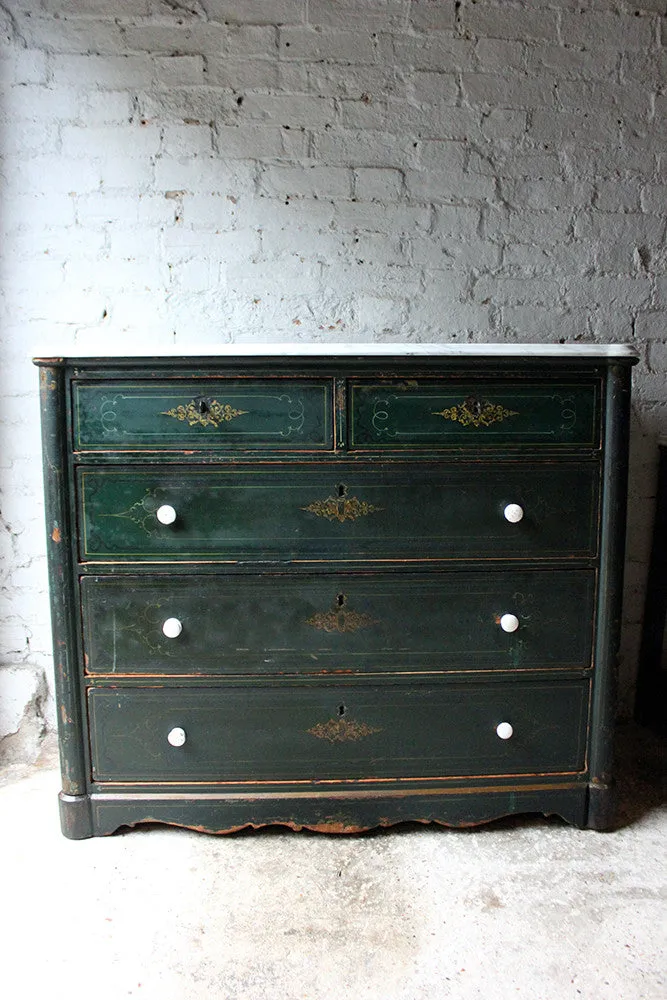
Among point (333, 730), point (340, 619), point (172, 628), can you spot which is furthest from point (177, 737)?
point (340, 619)

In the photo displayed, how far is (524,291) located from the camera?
251 centimetres

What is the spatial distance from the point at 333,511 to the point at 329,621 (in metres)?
0.30

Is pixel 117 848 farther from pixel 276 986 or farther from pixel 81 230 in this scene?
pixel 81 230

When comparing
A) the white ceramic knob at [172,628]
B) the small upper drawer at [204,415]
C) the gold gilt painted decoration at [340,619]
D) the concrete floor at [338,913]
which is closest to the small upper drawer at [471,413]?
the small upper drawer at [204,415]

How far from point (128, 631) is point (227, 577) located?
0.31 m

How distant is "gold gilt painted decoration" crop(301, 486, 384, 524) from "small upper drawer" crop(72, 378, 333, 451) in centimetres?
14

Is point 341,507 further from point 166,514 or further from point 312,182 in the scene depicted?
point 312,182

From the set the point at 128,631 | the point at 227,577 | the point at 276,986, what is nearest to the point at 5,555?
the point at 128,631

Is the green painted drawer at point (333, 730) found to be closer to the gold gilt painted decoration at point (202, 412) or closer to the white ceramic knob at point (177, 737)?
the white ceramic knob at point (177, 737)

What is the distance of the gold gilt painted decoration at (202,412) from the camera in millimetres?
1838

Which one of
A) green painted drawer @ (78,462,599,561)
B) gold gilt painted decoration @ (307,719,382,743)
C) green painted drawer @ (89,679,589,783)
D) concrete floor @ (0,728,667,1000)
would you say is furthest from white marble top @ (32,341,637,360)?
concrete floor @ (0,728,667,1000)

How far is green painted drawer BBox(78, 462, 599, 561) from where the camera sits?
6.13ft

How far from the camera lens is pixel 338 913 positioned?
1728 mm

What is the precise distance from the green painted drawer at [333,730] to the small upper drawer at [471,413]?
2.23 ft
